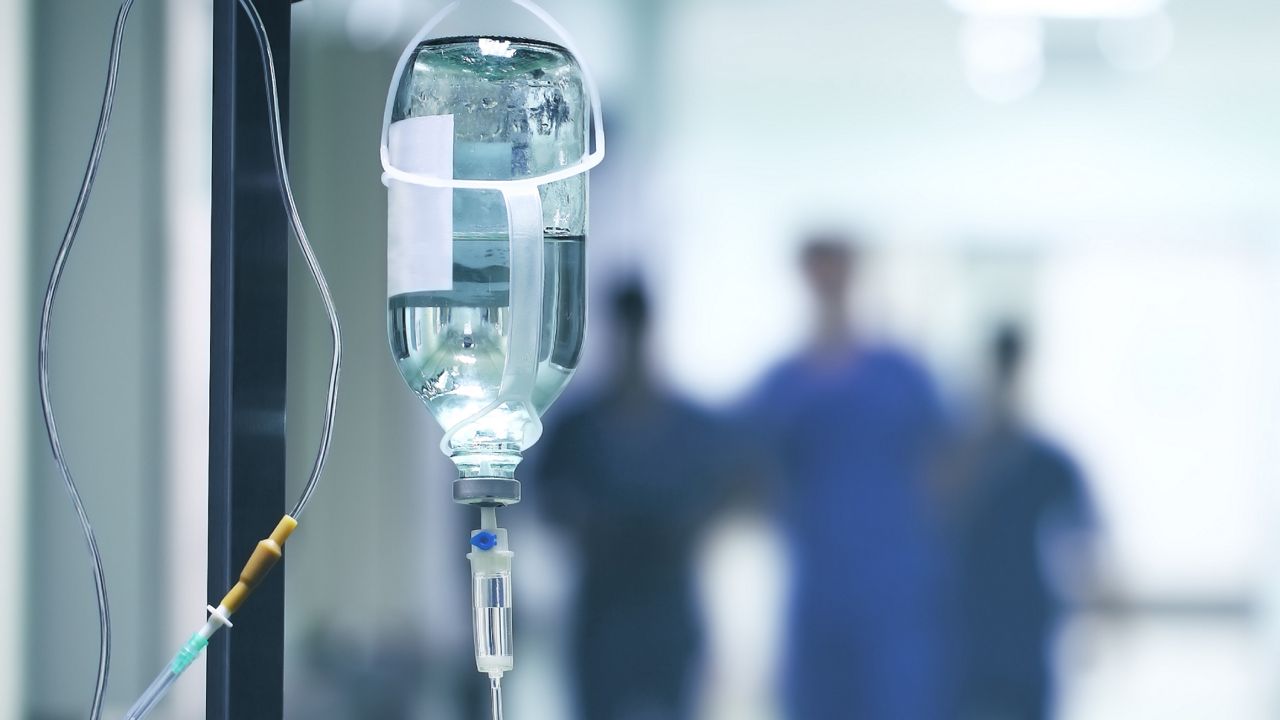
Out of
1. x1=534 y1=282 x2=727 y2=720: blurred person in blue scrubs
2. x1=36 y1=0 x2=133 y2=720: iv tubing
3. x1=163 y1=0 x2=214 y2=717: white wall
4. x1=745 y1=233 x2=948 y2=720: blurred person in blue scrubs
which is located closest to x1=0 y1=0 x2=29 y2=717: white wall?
x1=163 y1=0 x2=214 y2=717: white wall

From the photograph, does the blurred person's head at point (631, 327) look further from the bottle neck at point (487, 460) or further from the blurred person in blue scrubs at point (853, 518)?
the bottle neck at point (487, 460)

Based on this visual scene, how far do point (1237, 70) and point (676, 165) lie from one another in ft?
4.21

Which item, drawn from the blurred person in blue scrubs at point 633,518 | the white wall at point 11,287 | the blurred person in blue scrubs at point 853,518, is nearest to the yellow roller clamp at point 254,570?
the white wall at point 11,287

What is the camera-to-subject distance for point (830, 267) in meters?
2.69

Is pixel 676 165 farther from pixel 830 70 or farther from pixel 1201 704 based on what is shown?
pixel 1201 704

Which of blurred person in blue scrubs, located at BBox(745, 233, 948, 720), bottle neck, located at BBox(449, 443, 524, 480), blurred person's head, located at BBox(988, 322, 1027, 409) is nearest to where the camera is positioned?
bottle neck, located at BBox(449, 443, 524, 480)

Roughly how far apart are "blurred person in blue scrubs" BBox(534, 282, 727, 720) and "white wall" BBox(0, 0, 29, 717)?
3.23ft

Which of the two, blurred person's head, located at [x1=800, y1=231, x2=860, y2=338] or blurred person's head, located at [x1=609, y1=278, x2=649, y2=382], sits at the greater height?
blurred person's head, located at [x1=800, y1=231, x2=860, y2=338]

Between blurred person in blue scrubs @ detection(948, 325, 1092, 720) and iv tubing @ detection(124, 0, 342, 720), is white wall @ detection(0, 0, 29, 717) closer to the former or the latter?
iv tubing @ detection(124, 0, 342, 720)

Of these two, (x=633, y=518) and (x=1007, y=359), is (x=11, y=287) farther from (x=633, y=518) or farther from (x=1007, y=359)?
(x=1007, y=359)

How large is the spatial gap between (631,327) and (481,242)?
75.4 inches

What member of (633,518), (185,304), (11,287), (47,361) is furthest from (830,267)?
(47,361)

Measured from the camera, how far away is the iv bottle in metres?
0.67

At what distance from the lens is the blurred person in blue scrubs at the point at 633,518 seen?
2.47 meters
